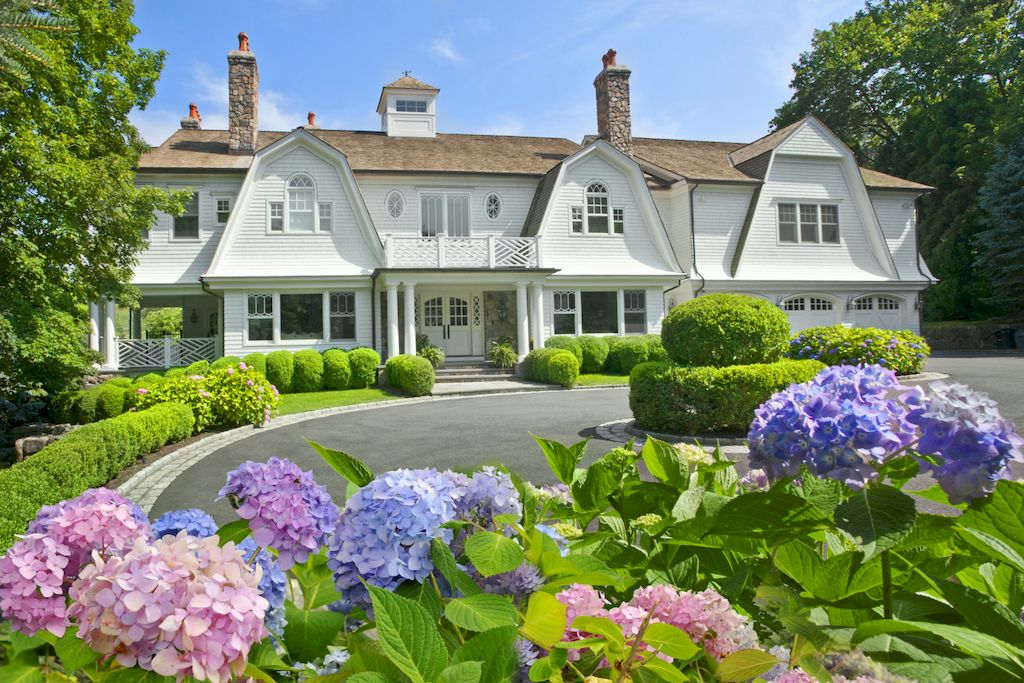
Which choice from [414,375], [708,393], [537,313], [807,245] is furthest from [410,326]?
[807,245]

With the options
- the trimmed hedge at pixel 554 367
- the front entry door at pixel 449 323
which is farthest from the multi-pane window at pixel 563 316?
the front entry door at pixel 449 323

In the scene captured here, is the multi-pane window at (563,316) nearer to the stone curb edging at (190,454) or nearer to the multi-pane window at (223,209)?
the stone curb edging at (190,454)

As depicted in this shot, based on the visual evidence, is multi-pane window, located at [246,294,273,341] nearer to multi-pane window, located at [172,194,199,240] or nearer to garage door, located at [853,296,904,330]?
multi-pane window, located at [172,194,199,240]

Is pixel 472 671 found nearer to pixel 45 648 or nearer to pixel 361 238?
pixel 45 648

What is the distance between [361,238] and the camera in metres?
22.5

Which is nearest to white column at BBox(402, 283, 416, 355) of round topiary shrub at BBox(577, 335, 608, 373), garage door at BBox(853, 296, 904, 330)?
round topiary shrub at BBox(577, 335, 608, 373)

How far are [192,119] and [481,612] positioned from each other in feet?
107

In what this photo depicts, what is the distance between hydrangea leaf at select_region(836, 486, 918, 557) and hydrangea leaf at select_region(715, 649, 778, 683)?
25 centimetres

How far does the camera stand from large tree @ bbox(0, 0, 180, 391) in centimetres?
1206

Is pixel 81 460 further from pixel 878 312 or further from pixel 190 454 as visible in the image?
pixel 878 312

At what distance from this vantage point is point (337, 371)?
19.7 metres

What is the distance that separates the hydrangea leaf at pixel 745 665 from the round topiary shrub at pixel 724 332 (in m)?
→ 10.8

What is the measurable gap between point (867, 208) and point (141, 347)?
27338 millimetres

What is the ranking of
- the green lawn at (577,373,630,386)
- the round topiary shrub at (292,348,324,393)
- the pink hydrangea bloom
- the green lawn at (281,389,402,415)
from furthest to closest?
the green lawn at (577,373,630,386), the round topiary shrub at (292,348,324,393), the green lawn at (281,389,402,415), the pink hydrangea bloom
